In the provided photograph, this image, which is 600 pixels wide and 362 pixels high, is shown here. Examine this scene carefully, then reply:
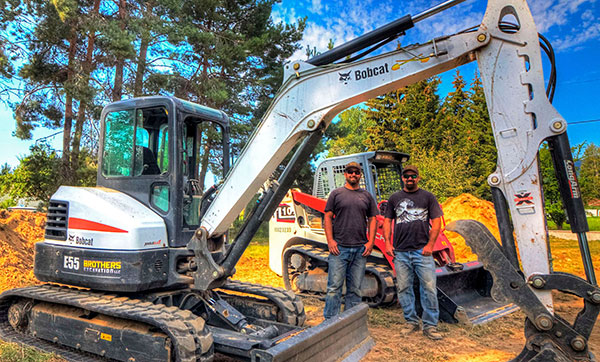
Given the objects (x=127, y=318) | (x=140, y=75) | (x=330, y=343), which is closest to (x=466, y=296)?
(x=330, y=343)

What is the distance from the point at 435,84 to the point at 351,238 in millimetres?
21982

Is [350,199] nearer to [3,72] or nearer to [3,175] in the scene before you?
[3,175]

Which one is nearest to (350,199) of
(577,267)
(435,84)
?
(577,267)

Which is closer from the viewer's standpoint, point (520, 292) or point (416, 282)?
point (520, 292)

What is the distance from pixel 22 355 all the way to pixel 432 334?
4.06 m

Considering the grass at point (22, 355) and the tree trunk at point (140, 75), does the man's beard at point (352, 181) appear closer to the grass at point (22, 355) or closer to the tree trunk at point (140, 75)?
the grass at point (22, 355)

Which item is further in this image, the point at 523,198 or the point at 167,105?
the point at 167,105

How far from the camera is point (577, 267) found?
10266mm

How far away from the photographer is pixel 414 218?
4.85 meters

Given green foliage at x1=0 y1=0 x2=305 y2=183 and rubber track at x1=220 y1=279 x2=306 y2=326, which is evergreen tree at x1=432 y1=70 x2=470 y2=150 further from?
rubber track at x1=220 y1=279 x2=306 y2=326

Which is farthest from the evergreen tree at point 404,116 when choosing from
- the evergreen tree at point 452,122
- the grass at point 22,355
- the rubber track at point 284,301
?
the grass at point 22,355

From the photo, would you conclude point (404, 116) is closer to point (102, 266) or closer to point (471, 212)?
point (471, 212)

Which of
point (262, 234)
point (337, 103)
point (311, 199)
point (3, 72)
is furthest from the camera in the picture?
point (262, 234)

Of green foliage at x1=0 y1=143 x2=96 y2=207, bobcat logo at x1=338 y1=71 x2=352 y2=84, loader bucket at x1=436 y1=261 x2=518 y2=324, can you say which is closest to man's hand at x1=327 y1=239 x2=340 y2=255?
loader bucket at x1=436 y1=261 x2=518 y2=324
